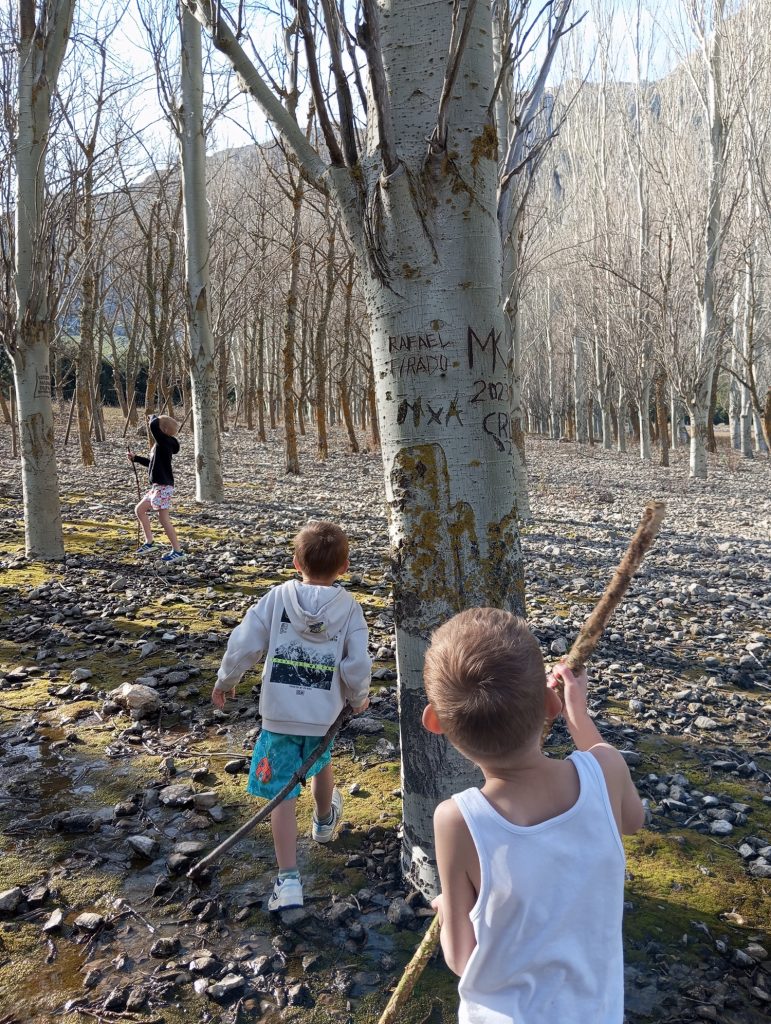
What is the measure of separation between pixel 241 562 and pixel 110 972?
5635mm

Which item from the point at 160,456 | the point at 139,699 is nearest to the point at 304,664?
the point at 139,699

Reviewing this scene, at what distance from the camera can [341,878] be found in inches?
116

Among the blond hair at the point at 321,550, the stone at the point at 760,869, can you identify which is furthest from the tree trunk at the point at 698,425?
the blond hair at the point at 321,550

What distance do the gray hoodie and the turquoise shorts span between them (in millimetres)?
74

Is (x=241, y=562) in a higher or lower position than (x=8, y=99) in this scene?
lower

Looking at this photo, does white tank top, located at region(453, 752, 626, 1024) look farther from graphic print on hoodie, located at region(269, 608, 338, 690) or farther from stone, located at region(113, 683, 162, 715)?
stone, located at region(113, 683, 162, 715)

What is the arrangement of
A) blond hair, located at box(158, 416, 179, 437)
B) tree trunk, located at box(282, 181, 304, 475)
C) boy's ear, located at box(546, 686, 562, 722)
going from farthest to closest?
tree trunk, located at box(282, 181, 304, 475) → blond hair, located at box(158, 416, 179, 437) → boy's ear, located at box(546, 686, 562, 722)

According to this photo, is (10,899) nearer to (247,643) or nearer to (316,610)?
(247,643)

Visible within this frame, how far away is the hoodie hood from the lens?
2.83 m

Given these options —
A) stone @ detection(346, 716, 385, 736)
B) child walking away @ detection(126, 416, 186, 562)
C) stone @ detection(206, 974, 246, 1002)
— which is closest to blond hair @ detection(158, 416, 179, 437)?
child walking away @ detection(126, 416, 186, 562)

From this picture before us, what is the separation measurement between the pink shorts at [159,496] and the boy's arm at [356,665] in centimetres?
585

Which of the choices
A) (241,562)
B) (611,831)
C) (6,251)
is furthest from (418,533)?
(6,251)

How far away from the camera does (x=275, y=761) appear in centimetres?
290

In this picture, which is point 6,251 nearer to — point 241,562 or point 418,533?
point 241,562
